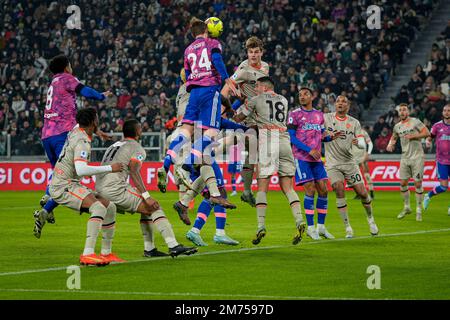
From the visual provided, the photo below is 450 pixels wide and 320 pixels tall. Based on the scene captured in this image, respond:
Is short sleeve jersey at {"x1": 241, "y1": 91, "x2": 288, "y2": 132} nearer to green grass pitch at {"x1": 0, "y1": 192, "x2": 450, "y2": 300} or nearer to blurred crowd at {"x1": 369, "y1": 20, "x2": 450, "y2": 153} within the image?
green grass pitch at {"x1": 0, "y1": 192, "x2": 450, "y2": 300}

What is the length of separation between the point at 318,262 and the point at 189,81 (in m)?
3.45

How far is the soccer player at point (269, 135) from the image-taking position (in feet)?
45.7

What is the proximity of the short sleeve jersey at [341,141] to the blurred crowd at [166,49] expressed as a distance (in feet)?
47.5

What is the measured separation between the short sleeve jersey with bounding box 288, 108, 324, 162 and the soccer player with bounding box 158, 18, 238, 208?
6.84 feet

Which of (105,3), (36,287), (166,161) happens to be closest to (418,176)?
(166,161)

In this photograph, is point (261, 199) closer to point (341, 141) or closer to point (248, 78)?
point (248, 78)

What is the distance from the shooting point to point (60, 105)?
1475cm

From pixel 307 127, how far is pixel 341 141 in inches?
42.8

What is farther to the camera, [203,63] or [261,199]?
[261,199]

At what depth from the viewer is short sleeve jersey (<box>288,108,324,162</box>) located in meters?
15.3

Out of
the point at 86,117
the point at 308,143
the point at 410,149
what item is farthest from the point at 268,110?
the point at 410,149

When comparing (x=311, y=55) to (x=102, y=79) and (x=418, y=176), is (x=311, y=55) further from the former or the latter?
(x=418, y=176)

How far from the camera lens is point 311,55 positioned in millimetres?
34250

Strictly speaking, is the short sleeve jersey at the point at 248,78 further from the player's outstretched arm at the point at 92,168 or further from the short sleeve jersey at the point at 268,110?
the player's outstretched arm at the point at 92,168
